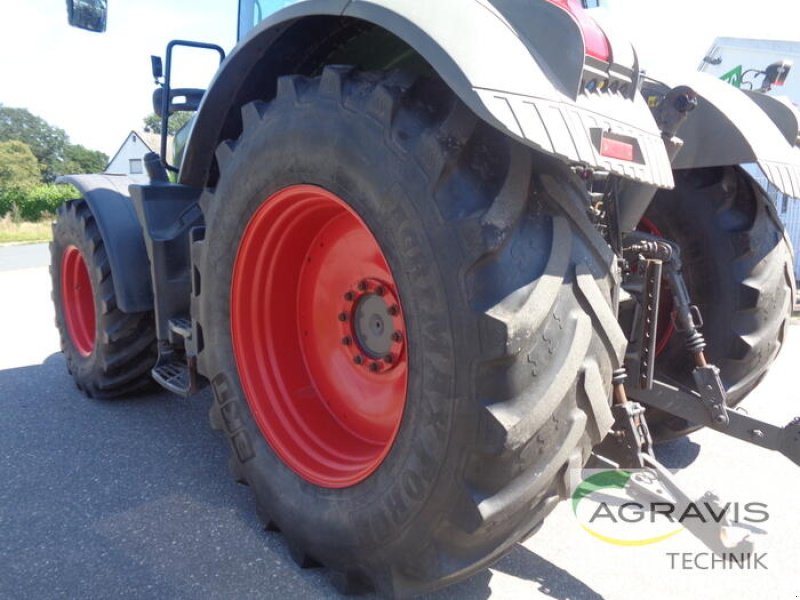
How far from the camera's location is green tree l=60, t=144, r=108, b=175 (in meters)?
74.1

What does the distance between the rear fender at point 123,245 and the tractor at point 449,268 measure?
398mm

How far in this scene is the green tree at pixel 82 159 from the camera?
74.1 m

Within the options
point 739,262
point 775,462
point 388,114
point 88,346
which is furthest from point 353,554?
point 88,346

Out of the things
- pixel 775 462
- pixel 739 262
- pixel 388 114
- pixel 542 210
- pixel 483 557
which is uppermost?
pixel 388 114

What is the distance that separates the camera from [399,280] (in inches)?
64.2

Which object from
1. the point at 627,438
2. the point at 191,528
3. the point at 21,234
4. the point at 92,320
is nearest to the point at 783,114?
the point at 627,438

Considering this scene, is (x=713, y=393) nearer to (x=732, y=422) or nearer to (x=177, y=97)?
(x=732, y=422)

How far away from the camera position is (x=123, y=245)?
3.24 m

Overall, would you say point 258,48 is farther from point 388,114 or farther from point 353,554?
point 353,554

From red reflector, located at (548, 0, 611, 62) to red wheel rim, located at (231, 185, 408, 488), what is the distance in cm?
86

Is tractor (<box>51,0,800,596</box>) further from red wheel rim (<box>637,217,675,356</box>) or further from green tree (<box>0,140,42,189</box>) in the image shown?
green tree (<box>0,140,42,189</box>)

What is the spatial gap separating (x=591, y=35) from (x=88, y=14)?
226 centimetres

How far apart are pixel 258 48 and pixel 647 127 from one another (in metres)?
1.26

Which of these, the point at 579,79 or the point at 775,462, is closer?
the point at 579,79
